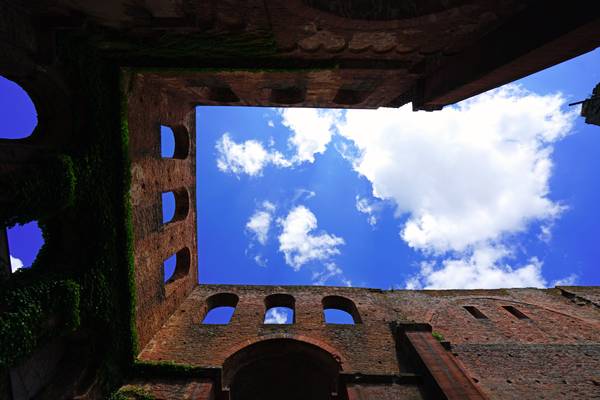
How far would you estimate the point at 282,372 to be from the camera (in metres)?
10.8

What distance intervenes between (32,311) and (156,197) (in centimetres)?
466

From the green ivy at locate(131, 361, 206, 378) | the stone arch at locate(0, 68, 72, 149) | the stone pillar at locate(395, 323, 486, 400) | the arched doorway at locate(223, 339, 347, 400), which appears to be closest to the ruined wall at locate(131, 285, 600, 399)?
the stone pillar at locate(395, 323, 486, 400)

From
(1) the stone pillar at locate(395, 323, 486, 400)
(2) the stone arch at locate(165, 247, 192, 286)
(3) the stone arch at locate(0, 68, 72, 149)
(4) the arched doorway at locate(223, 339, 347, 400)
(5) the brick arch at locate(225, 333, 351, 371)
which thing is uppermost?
(3) the stone arch at locate(0, 68, 72, 149)

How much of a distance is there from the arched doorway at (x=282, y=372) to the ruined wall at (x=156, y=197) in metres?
2.81

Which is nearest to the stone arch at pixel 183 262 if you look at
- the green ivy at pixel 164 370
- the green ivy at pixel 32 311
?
the green ivy at pixel 164 370

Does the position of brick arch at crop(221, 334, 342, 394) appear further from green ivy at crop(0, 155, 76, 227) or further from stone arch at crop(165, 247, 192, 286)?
green ivy at crop(0, 155, 76, 227)

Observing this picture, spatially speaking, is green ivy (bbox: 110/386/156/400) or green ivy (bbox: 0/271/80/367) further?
green ivy (bbox: 110/386/156/400)

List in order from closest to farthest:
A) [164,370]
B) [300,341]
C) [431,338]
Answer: [164,370] < [431,338] < [300,341]

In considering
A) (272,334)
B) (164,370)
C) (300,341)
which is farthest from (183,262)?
(300,341)

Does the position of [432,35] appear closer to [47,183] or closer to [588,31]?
[588,31]

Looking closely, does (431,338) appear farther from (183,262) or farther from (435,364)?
(183,262)

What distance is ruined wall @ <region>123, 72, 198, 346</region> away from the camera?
8.60 m

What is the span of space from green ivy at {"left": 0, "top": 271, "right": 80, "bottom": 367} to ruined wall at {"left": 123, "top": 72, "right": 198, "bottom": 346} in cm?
199

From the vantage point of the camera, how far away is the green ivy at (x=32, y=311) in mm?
5270
